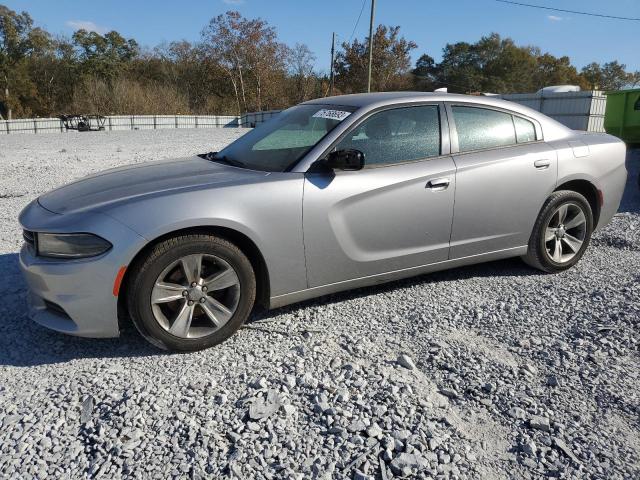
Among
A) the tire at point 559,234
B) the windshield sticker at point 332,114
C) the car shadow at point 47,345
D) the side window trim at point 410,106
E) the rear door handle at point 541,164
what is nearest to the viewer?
the car shadow at point 47,345

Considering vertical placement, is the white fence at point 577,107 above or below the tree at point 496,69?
below

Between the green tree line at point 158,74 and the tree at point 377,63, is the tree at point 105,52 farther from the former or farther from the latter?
the tree at point 377,63

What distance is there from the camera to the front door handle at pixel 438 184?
149 inches

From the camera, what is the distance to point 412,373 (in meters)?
2.97

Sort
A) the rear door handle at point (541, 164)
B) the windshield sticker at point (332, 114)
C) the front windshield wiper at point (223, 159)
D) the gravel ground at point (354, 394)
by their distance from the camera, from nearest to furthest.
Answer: the gravel ground at point (354, 394), the windshield sticker at point (332, 114), the front windshield wiper at point (223, 159), the rear door handle at point (541, 164)

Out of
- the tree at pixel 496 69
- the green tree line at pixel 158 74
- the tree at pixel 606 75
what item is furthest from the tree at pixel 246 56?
the tree at pixel 606 75

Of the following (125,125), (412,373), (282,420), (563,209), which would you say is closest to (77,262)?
(282,420)

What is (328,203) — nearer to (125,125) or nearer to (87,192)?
(87,192)

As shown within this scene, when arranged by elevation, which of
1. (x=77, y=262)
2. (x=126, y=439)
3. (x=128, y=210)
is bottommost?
(x=126, y=439)

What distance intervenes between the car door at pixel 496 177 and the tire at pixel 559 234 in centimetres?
11

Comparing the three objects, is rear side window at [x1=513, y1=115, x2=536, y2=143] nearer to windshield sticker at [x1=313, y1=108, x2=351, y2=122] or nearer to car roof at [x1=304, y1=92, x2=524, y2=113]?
car roof at [x1=304, y1=92, x2=524, y2=113]

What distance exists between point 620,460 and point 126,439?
222 centimetres

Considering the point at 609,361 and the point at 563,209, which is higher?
the point at 563,209

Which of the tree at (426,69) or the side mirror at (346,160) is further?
the tree at (426,69)
